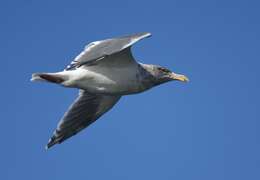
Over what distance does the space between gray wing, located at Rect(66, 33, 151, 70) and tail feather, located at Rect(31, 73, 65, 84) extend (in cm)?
101

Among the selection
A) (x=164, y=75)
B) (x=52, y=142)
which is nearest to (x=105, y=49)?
(x=164, y=75)

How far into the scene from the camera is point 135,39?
13172 millimetres

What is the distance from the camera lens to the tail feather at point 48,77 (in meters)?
14.7

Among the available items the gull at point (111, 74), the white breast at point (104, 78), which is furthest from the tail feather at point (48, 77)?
the white breast at point (104, 78)

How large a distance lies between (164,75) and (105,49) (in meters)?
2.91

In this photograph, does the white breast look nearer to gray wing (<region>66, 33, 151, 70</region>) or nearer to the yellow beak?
gray wing (<region>66, 33, 151, 70</region>)

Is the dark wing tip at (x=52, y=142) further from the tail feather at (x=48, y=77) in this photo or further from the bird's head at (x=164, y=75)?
the bird's head at (x=164, y=75)

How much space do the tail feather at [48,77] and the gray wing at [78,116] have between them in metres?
2.45

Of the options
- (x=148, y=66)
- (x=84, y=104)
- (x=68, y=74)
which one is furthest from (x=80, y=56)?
(x=84, y=104)

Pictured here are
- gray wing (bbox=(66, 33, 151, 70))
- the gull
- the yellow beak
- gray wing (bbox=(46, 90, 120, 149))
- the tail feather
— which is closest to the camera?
gray wing (bbox=(66, 33, 151, 70))

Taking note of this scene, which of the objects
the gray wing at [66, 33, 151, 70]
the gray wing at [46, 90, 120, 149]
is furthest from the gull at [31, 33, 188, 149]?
the gray wing at [46, 90, 120, 149]

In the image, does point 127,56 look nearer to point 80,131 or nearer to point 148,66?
point 148,66

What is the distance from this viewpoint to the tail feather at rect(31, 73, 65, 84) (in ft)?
48.2

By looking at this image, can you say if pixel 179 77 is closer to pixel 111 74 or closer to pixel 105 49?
pixel 111 74
